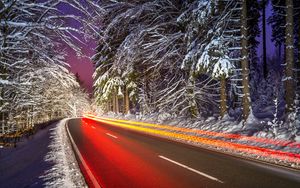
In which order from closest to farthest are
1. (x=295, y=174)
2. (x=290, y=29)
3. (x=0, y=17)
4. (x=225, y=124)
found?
(x=0, y=17), (x=295, y=174), (x=290, y=29), (x=225, y=124)

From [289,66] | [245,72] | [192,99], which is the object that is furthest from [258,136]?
[192,99]

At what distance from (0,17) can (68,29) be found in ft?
4.94

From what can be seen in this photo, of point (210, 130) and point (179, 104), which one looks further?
point (179, 104)

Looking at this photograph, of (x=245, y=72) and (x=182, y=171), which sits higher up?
(x=245, y=72)

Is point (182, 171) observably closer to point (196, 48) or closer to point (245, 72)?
point (245, 72)

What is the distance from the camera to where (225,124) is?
16672mm

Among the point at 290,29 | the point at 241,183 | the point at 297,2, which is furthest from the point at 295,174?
the point at 297,2

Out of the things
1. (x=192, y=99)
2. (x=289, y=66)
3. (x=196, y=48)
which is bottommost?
(x=192, y=99)

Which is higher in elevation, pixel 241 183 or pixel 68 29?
pixel 68 29

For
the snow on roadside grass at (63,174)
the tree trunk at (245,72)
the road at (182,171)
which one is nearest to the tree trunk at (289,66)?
the tree trunk at (245,72)

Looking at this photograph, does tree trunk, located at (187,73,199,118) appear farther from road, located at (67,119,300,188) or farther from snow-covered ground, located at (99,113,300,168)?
road, located at (67,119,300,188)

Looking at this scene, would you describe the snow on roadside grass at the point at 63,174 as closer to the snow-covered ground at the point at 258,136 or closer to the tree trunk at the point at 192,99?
the snow-covered ground at the point at 258,136

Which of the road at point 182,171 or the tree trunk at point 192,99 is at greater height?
the tree trunk at point 192,99

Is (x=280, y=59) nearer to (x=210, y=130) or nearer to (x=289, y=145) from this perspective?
(x=210, y=130)
